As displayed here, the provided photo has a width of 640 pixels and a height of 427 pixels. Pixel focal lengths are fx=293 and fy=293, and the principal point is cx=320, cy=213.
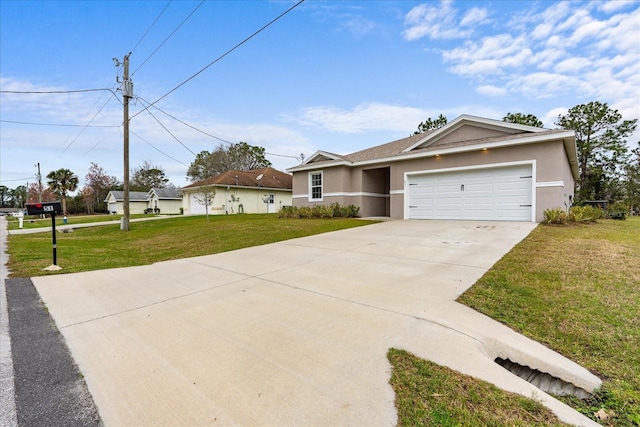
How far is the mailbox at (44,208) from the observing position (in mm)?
5830

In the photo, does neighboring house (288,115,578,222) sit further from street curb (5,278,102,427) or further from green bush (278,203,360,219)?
street curb (5,278,102,427)

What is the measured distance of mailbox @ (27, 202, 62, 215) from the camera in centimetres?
583

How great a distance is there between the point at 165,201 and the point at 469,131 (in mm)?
36899

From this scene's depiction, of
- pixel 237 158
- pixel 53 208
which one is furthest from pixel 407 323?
pixel 237 158

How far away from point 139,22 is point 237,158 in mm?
32863

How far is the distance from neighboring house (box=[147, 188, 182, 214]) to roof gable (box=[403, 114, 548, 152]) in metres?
33.9

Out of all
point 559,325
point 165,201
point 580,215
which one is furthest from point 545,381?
point 165,201

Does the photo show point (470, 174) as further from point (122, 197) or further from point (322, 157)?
point (122, 197)

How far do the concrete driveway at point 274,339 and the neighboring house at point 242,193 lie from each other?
854 inches

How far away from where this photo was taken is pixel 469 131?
44.8 feet

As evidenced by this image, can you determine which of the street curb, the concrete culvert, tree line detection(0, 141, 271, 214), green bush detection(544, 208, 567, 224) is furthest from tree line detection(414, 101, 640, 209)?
the street curb

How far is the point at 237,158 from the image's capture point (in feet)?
146

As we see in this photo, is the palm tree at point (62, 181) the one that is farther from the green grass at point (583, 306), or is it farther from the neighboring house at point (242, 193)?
the green grass at point (583, 306)

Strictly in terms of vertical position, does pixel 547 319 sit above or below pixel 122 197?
below
